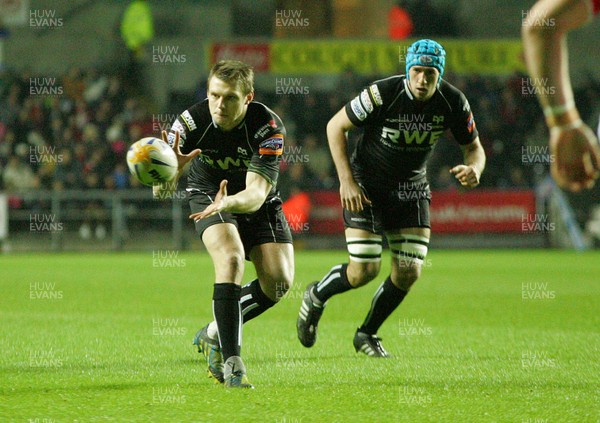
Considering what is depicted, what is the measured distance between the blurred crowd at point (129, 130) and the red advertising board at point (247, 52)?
0.73m

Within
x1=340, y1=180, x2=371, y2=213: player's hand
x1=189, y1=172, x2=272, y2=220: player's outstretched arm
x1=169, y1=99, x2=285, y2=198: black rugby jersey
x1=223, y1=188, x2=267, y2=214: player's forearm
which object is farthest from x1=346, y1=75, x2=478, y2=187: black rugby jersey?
x1=223, y1=188, x2=267, y2=214: player's forearm

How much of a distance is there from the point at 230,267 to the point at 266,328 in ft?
11.4

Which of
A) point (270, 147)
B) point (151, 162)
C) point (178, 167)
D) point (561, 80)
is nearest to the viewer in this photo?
point (561, 80)

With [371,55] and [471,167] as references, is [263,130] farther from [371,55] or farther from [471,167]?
[371,55]

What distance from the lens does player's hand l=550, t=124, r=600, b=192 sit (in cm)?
236

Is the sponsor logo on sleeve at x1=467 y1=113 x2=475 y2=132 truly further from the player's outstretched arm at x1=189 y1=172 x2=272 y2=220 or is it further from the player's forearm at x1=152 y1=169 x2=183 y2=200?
the player's forearm at x1=152 y1=169 x2=183 y2=200

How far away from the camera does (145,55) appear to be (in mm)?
26125

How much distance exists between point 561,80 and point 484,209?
19.7 m

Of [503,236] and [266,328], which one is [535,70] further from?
[503,236]

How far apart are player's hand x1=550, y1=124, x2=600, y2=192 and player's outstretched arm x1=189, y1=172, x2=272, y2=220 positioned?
125 inches

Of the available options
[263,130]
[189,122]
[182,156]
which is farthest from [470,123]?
[182,156]

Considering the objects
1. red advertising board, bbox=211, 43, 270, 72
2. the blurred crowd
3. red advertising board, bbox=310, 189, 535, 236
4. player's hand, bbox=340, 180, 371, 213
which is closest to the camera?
player's hand, bbox=340, 180, 371, 213

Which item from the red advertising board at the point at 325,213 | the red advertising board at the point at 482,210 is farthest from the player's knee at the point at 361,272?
the red advertising board at the point at 482,210

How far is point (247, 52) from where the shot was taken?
25.4 m
